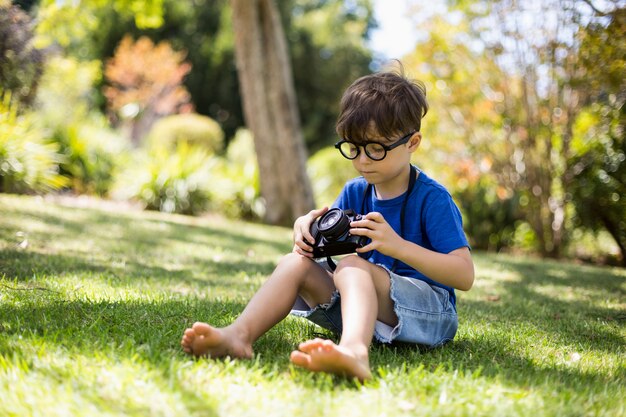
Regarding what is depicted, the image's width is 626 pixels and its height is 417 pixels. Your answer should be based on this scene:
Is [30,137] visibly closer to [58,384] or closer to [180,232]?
[180,232]

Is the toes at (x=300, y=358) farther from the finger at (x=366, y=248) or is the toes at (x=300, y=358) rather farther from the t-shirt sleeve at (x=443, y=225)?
the t-shirt sleeve at (x=443, y=225)

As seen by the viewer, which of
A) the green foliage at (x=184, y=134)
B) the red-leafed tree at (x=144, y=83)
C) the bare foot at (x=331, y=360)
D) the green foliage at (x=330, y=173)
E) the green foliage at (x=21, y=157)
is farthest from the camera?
the red-leafed tree at (x=144, y=83)

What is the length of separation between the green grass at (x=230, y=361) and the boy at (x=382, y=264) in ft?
0.42

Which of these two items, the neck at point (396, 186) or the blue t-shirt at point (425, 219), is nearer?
the blue t-shirt at point (425, 219)

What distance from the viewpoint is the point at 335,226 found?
7.61 feet

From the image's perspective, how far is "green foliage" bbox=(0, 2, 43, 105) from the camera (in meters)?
5.95

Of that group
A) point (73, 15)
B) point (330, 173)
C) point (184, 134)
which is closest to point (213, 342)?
point (73, 15)

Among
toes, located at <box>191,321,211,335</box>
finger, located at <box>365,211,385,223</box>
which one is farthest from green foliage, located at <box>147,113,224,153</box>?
toes, located at <box>191,321,211,335</box>

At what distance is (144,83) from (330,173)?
40.6 feet

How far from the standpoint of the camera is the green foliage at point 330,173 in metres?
11.2

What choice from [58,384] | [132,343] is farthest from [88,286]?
[58,384]

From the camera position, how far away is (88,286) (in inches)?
128

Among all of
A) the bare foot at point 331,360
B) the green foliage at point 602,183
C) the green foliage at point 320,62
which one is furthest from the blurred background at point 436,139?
the green foliage at point 320,62

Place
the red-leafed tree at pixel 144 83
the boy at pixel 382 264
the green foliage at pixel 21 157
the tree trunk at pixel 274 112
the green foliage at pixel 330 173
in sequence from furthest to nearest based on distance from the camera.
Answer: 1. the red-leafed tree at pixel 144 83
2. the green foliage at pixel 330 173
3. the tree trunk at pixel 274 112
4. the green foliage at pixel 21 157
5. the boy at pixel 382 264
